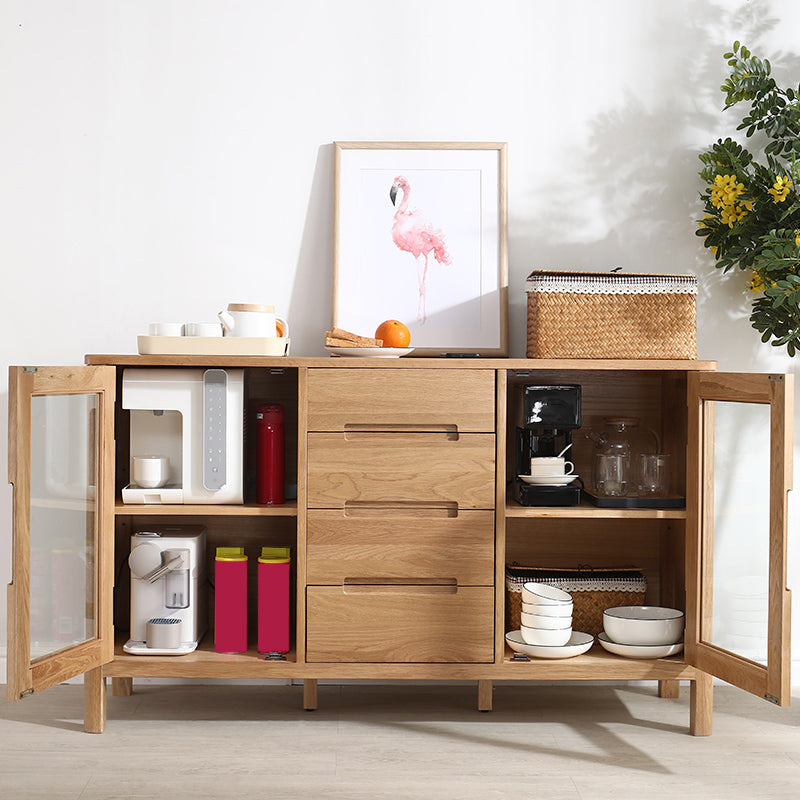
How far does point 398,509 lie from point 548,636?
1.61 ft

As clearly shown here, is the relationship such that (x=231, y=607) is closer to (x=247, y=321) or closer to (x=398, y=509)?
(x=398, y=509)

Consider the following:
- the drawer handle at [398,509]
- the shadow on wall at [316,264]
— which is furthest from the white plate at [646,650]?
the shadow on wall at [316,264]

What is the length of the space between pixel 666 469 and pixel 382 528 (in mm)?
800

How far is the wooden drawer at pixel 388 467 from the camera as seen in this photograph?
2141 millimetres

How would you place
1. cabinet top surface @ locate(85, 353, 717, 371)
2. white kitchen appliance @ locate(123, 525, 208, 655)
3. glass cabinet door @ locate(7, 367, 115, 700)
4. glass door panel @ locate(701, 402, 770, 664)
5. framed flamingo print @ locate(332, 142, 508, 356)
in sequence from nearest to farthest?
glass cabinet door @ locate(7, 367, 115, 700) → glass door panel @ locate(701, 402, 770, 664) → cabinet top surface @ locate(85, 353, 717, 371) → white kitchen appliance @ locate(123, 525, 208, 655) → framed flamingo print @ locate(332, 142, 508, 356)

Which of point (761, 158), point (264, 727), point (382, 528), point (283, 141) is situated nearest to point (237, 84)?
point (283, 141)

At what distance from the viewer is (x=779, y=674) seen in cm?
187

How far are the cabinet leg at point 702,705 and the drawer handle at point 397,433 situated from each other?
0.86 metres

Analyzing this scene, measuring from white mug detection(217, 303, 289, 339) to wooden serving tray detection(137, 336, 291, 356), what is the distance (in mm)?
39

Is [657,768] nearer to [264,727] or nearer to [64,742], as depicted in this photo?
[264,727]

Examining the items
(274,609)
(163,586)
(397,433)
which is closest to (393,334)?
(397,433)

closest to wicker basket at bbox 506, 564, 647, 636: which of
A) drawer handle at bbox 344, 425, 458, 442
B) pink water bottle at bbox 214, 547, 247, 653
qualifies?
drawer handle at bbox 344, 425, 458, 442

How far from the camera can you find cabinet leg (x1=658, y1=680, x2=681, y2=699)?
97.0 inches

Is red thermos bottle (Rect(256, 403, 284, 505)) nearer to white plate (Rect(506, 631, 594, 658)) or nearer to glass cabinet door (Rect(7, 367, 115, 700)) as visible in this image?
glass cabinet door (Rect(7, 367, 115, 700))
